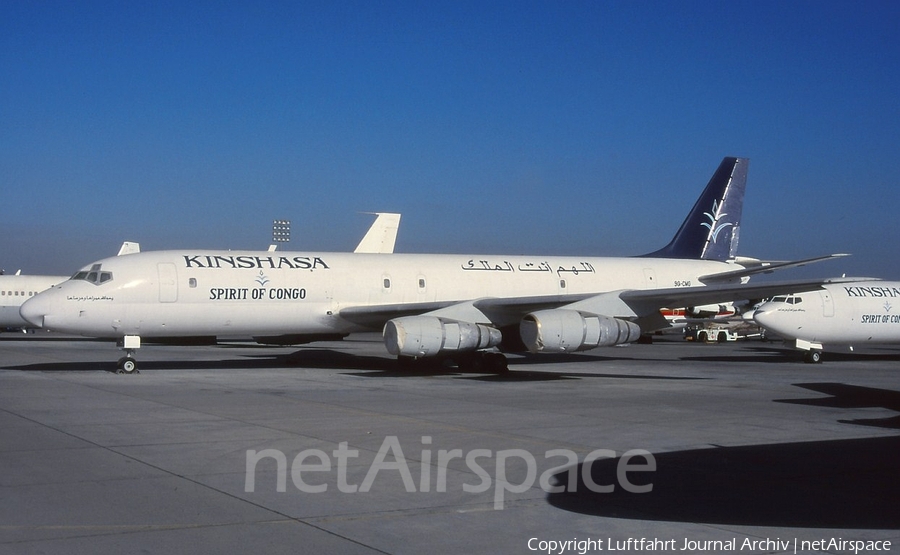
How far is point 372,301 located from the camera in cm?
2466

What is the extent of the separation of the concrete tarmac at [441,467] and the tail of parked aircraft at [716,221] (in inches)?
466

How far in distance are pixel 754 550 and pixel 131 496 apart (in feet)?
18.0

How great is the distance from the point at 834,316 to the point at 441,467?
77.7ft

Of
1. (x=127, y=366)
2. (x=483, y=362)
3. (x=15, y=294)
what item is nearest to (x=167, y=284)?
(x=127, y=366)

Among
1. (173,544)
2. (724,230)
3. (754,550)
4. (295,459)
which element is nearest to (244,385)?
(295,459)

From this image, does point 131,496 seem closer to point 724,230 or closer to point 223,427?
point 223,427

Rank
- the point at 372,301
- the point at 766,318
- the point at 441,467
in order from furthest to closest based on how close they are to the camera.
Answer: the point at 766,318
the point at 372,301
the point at 441,467

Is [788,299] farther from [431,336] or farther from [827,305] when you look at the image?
[431,336]

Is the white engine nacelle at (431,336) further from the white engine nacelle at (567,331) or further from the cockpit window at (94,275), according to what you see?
the cockpit window at (94,275)

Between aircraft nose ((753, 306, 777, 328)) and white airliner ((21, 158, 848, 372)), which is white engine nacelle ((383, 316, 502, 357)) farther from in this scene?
aircraft nose ((753, 306, 777, 328))

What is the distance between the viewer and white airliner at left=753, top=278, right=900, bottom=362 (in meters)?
29.7

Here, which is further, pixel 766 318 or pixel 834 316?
pixel 834 316

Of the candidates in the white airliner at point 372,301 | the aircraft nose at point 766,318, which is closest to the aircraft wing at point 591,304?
the white airliner at point 372,301

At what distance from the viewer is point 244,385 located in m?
19.8
